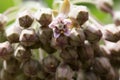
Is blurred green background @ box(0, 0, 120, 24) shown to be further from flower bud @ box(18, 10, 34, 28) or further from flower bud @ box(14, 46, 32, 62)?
flower bud @ box(14, 46, 32, 62)

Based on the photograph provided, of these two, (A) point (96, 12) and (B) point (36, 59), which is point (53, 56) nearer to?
(B) point (36, 59)

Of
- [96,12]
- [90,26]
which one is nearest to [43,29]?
[90,26]

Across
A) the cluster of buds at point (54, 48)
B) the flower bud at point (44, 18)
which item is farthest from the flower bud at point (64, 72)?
the flower bud at point (44, 18)

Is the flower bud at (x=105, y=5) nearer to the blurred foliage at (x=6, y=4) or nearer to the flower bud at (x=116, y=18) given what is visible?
the flower bud at (x=116, y=18)

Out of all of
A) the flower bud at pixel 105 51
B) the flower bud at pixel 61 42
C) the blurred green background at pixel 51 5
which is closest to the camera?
the flower bud at pixel 61 42

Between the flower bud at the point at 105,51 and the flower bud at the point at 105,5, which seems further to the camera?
the flower bud at the point at 105,5

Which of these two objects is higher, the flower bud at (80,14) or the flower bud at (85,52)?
the flower bud at (80,14)

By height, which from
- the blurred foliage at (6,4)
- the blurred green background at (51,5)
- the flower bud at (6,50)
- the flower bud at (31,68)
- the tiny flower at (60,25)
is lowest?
the blurred green background at (51,5)
